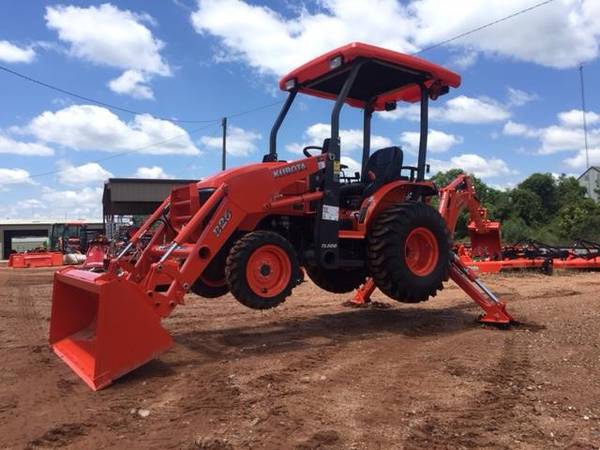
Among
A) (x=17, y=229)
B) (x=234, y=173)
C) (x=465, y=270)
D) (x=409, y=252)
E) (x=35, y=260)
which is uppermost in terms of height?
(x=17, y=229)

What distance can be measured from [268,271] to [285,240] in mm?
406

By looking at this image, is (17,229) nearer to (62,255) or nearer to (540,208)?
(62,255)

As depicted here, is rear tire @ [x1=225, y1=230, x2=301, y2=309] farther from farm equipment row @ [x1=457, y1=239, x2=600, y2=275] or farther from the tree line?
the tree line

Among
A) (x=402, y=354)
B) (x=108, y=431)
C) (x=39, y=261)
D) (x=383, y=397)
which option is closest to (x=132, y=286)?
(x=108, y=431)

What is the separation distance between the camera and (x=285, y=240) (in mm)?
6457

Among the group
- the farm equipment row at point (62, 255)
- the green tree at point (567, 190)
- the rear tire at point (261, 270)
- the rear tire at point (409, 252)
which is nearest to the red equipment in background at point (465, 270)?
the rear tire at point (409, 252)

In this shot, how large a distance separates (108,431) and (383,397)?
7.05ft

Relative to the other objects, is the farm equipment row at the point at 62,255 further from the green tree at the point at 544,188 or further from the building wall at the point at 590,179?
the building wall at the point at 590,179

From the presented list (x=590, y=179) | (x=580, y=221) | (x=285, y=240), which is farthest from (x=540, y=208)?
(x=285, y=240)

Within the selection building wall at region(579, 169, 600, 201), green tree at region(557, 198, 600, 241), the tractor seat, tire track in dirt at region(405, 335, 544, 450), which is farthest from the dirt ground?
building wall at region(579, 169, 600, 201)

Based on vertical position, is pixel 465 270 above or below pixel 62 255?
above

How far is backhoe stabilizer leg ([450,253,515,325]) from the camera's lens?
7938 mm

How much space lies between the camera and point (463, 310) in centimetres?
971

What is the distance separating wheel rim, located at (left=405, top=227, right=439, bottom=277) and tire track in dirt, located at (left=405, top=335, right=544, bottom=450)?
2.43 m
